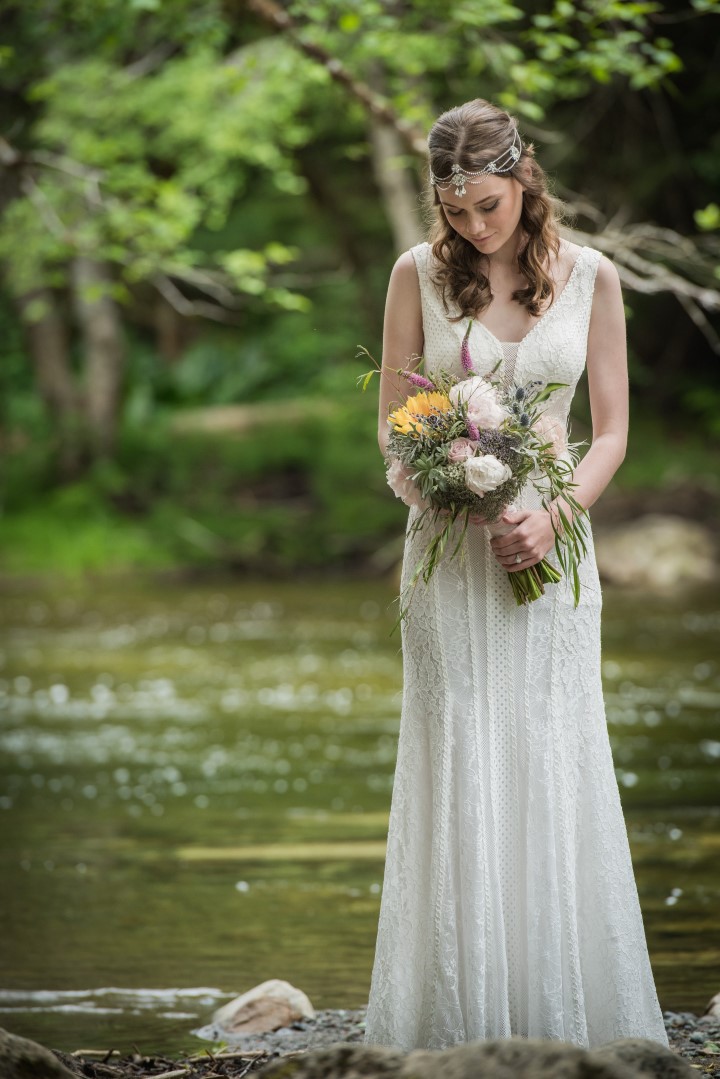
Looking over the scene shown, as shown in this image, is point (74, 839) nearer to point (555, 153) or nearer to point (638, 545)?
point (638, 545)

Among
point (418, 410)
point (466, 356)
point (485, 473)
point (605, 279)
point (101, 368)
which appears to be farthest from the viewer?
point (101, 368)

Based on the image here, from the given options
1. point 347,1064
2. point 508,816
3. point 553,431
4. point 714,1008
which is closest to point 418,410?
point 553,431

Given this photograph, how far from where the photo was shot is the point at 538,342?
3.71 meters

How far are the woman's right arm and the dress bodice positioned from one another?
45 millimetres

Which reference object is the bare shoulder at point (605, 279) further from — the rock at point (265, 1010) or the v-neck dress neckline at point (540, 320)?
the rock at point (265, 1010)

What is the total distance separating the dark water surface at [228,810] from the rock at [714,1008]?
19 centimetres

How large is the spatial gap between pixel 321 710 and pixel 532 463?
24.8 feet

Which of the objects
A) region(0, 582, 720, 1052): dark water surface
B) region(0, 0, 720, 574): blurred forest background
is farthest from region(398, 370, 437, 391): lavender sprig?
region(0, 0, 720, 574): blurred forest background

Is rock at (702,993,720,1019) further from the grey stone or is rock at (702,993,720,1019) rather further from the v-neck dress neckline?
the v-neck dress neckline

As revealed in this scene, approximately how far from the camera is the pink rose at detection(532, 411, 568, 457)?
12.0 ft

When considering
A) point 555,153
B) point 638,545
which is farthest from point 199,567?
point 555,153

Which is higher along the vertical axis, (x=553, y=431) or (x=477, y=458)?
(x=553, y=431)

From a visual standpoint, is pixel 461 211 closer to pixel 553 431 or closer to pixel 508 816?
pixel 553 431

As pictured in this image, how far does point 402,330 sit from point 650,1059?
1.87 m
